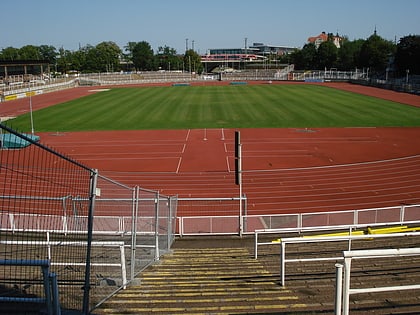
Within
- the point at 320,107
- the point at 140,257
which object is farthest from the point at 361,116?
the point at 140,257

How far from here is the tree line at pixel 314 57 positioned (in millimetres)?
97438

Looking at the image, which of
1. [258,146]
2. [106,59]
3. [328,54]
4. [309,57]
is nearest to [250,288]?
[258,146]

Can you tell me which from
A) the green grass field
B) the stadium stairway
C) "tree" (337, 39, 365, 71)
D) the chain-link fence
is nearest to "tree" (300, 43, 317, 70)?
"tree" (337, 39, 365, 71)

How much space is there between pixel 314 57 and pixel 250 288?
140 metres

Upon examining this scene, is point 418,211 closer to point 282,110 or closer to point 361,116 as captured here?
point 361,116

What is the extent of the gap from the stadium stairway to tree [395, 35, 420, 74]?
93352mm

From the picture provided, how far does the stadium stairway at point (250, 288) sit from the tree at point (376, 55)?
113362 millimetres

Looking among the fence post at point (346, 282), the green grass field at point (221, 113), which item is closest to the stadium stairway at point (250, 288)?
the fence post at point (346, 282)

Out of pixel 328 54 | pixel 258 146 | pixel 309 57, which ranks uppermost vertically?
pixel 328 54

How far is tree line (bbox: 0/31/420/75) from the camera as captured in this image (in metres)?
97.4

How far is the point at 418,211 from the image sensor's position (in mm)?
15375

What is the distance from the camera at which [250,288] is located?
7754 millimetres

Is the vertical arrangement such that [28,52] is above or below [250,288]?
above

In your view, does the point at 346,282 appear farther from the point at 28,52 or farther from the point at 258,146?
the point at 28,52
